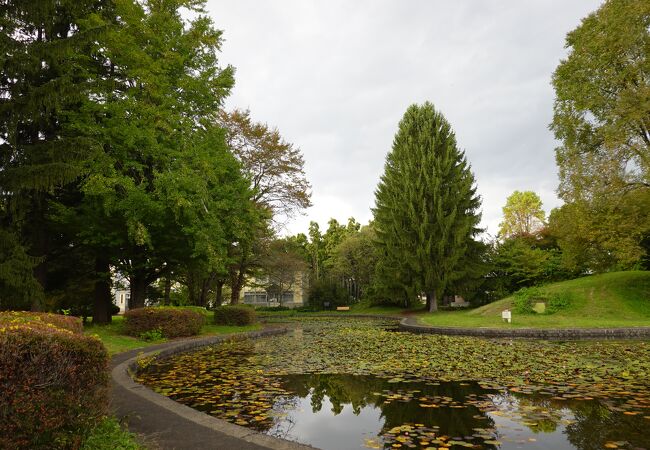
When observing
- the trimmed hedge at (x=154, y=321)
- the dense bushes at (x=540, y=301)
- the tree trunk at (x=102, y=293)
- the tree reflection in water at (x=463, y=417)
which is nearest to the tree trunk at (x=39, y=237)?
the tree trunk at (x=102, y=293)

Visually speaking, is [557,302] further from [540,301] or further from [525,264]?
[525,264]

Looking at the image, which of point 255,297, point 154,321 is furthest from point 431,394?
point 255,297

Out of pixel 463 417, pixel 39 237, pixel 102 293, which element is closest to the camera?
pixel 463 417

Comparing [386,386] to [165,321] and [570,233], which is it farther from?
[570,233]

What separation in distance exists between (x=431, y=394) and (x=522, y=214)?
5694cm

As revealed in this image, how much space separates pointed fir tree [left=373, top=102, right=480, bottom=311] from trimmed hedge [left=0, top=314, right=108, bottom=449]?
103ft

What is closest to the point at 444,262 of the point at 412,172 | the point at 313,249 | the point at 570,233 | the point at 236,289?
the point at 412,172

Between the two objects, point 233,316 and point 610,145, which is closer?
Result: point 610,145

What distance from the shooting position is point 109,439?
4.21m

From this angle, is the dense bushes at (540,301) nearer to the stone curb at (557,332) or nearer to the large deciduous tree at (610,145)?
the large deciduous tree at (610,145)

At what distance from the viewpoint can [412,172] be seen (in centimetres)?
3550

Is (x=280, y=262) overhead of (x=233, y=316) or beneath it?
overhead

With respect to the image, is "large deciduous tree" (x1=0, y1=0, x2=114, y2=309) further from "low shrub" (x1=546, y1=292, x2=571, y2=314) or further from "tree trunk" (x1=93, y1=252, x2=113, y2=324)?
"low shrub" (x1=546, y1=292, x2=571, y2=314)

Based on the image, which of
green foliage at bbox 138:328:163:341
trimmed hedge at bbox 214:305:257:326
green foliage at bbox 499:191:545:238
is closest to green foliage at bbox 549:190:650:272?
trimmed hedge at bbox 214:305:257:326
